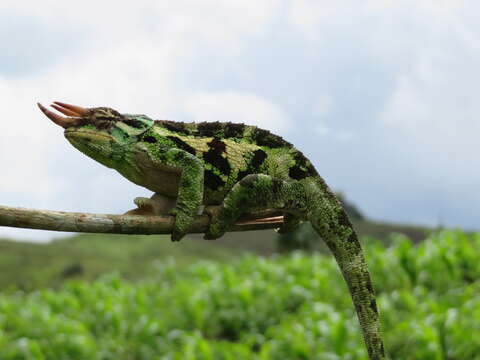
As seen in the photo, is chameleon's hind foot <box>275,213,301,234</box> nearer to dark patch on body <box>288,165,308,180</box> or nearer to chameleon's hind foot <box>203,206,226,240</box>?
dark patch on body <box>288,165,308,180</box>

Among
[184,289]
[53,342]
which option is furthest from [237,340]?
[53,342]

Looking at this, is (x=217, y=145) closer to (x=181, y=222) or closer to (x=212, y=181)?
(x=212, y=181)

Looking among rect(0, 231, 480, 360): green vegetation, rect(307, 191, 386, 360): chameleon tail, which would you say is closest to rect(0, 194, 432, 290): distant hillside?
rect(0, 231, 480, 360): green vegetation

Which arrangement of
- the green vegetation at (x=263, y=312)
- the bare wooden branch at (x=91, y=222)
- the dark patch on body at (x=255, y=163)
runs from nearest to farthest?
the bare wooden branch at (x=91, y=222)
the dark patch on body at (x=255, y=163)
the green vegetation at (x=263, y=312)

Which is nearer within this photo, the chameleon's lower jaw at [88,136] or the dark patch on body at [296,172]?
the chameleon's lower jaw at [88,136]

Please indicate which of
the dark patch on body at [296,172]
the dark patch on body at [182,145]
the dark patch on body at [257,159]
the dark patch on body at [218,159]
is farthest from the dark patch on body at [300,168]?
the dark patch on body at [182,145]

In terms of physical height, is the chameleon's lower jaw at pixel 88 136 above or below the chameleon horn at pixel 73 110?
below

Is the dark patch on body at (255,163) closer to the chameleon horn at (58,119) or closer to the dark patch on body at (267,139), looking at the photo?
the dark patch on body at (267,139)
